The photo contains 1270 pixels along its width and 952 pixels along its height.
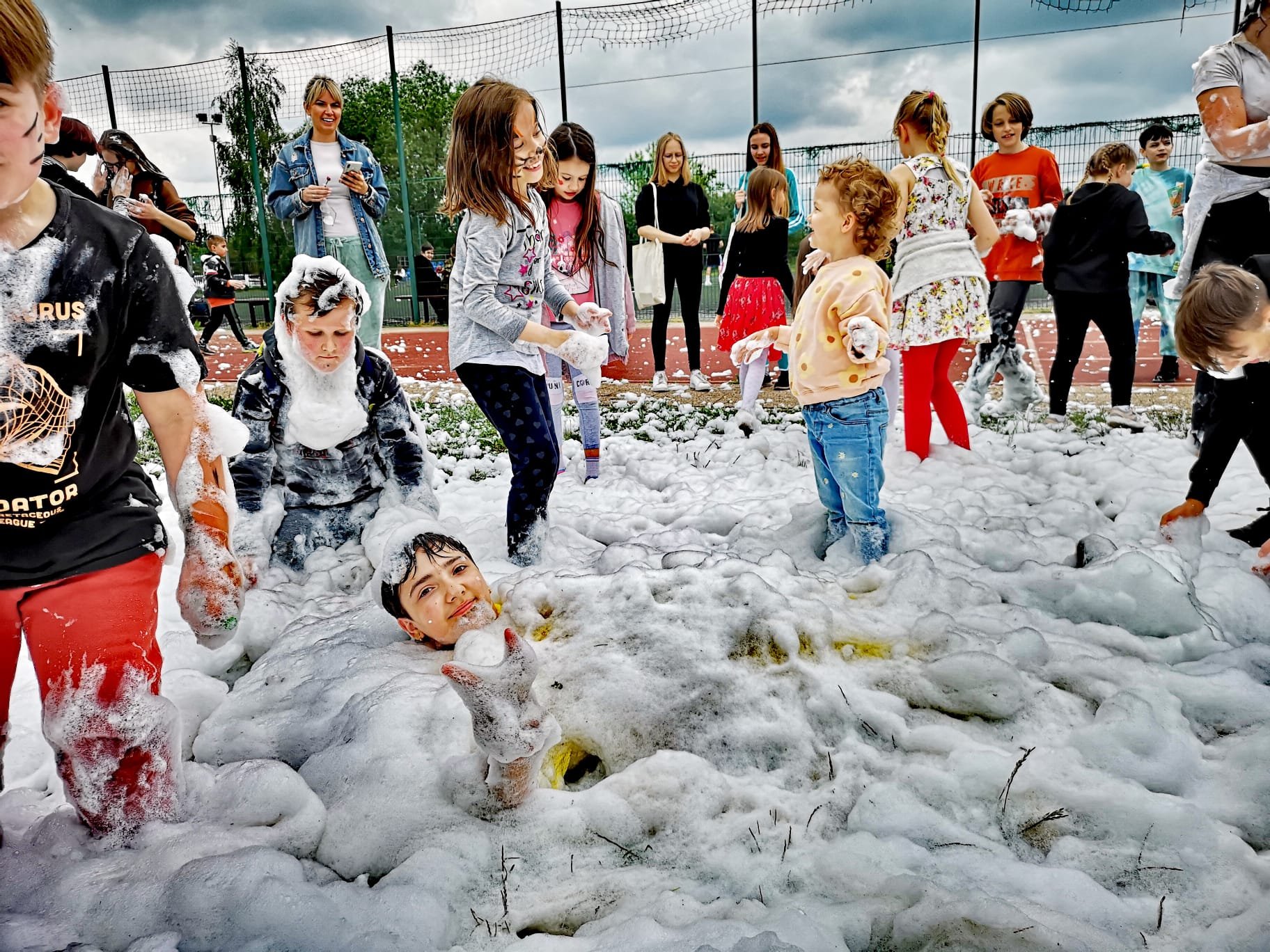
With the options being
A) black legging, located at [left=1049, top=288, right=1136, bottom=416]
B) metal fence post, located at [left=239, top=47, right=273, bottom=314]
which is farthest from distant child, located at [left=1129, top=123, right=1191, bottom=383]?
metal fence post, located at [left=239, top=47, right=273, bottom=314]

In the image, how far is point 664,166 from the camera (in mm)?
6750

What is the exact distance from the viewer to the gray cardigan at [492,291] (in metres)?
3.17

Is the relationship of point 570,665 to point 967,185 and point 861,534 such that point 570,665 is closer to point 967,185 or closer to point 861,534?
point 861,534

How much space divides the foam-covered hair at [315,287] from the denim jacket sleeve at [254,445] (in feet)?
0.92

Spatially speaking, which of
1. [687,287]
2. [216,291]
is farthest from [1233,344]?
[216,291]

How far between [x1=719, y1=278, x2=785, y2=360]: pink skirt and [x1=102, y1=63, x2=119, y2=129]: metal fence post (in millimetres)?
9548

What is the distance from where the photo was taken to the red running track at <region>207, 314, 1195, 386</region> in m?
8.09

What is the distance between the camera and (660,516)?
4031 millimetres

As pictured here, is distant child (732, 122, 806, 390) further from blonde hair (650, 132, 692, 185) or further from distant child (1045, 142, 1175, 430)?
distant child (1045, 142, 1175, 430)

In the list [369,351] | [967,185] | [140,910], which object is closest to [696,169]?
[967,185]

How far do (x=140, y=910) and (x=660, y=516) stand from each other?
269 centimetres

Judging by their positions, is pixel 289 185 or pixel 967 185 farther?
pixel 289 185

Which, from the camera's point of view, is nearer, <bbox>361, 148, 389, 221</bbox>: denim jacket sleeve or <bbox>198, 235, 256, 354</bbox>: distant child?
<bbox>361, 148, 389, 221</bbox>: denim jacket sleeve

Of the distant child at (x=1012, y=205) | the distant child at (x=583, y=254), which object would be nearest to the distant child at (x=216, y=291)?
the distant child at (x=583, y=254)
